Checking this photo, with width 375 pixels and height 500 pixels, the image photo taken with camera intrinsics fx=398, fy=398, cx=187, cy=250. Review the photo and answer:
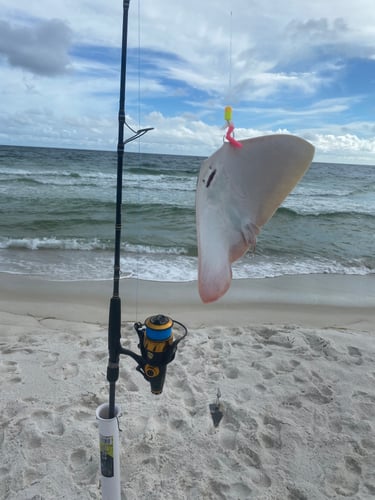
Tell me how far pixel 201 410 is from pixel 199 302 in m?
2.61

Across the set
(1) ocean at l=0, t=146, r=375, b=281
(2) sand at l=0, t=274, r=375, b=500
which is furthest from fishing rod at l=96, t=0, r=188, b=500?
(1) ocean at l=0, t=146, r=375, b=281

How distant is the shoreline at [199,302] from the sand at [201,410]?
0.09 m

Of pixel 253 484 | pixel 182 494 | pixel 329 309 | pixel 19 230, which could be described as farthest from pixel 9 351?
pixel 19 230

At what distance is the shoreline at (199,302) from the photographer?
511 centimetres

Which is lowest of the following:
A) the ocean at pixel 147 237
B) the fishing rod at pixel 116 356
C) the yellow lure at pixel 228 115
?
the ocean at pixel 147 237

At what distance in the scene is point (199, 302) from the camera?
5602 millimetres

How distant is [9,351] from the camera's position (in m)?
3.77

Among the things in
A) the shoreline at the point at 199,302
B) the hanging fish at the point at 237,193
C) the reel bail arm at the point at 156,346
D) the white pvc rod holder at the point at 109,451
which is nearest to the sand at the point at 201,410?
the shoreline at the point at 199,302

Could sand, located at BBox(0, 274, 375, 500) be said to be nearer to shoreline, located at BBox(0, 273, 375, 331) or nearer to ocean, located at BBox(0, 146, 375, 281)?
shoreline, located at BBox(0, 273, 375, 331)

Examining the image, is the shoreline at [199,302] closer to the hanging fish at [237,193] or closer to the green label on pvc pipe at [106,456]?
the green label on pvc pipe at [106,456]

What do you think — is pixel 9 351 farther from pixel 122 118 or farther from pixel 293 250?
pixel 293 250

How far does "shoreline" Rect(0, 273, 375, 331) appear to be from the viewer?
511 cm

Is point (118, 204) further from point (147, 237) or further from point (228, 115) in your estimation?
point (147, 237)

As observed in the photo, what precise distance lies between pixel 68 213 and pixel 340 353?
1029cm
